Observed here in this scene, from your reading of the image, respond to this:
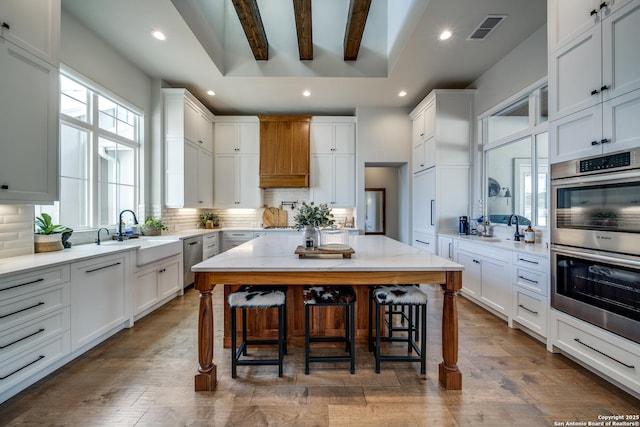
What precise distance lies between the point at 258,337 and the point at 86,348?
4.71 ft

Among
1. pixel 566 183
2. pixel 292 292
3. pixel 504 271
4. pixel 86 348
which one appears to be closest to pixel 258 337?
pixel 292 292

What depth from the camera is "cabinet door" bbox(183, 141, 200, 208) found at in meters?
4.21

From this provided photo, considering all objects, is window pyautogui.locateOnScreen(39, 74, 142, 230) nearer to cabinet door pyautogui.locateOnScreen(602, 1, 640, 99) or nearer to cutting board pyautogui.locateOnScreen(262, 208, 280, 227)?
cutting board pyautogui.locateOnScreen(262, 208, 280, 227)

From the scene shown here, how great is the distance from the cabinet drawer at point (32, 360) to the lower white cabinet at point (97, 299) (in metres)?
0.09

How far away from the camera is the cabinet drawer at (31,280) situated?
5.42 feet

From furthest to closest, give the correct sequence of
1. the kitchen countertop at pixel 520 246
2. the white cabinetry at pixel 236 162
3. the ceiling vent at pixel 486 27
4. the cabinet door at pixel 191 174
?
the white cabinetry at pixel 236 162 < the cabinet door at pixel 191 174 < the ceiling vent at pixel 486 27 < the kitchen countertop at pixel 520 246

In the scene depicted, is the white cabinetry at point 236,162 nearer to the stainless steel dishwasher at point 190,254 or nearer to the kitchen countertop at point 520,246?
the stainless steel dishwasher at point 190,254

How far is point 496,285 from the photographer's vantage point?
116 inches

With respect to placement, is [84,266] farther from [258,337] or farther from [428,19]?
[428,19]

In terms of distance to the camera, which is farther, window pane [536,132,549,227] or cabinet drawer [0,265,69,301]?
window pane [536,132,549,227]

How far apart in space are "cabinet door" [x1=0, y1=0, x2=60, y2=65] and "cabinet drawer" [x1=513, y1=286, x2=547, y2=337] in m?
4.57

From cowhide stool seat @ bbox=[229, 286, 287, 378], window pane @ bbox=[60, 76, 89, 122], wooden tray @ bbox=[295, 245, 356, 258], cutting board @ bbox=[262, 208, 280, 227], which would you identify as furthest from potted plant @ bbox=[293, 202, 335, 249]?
cutting board @ bbox=[262, 208, 280, 227]

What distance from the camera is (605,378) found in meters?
1.87

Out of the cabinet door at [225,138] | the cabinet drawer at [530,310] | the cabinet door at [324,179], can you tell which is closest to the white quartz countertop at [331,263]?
the cabinet drawer at [530,310]
